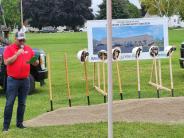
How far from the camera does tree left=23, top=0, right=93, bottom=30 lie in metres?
120

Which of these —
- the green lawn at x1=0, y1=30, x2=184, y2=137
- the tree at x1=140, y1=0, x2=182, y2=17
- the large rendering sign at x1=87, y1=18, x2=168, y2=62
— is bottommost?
the green lawn at x1=0, y1=30, x2=184, y2=137

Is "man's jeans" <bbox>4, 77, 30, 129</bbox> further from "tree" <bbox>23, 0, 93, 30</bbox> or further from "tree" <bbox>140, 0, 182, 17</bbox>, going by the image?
"tree" <bbox>23, 0, 93, 30</bbox>

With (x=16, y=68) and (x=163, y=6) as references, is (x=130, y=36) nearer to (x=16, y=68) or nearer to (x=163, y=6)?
(x=16, y=68)

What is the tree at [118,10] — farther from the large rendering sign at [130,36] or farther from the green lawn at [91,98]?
the large rendering sign at [130,36]

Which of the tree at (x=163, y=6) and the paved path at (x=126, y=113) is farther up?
the tree at (x=163, y=6)

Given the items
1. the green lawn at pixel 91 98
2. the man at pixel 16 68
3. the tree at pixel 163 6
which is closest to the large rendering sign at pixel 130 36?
the green lawn at pixel 91 98

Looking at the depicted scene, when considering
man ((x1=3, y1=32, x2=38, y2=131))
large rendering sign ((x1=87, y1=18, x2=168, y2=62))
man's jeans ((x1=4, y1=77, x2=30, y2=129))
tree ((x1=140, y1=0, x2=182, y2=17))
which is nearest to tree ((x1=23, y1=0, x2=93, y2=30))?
tree ((x1=140, y1=0, x2=182, y2=17))

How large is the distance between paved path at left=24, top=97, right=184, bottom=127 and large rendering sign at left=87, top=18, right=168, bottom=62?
4240mm

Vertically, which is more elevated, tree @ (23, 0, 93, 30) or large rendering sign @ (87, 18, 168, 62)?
tree @ (23, 0, 93, 30)

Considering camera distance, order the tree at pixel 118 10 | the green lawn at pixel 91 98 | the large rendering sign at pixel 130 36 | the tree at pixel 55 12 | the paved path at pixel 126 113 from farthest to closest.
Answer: the tree at pixel 55 12
the tree at pixel 118 10
the large rendering sign at pixel 130 36
the paved path at pixel 126 113
the green lawn at pixel 91 98

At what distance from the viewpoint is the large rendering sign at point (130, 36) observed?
15828 mm

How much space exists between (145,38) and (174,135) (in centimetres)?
746

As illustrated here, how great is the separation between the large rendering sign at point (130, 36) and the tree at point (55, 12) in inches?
4084

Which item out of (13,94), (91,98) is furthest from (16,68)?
(91,98)
